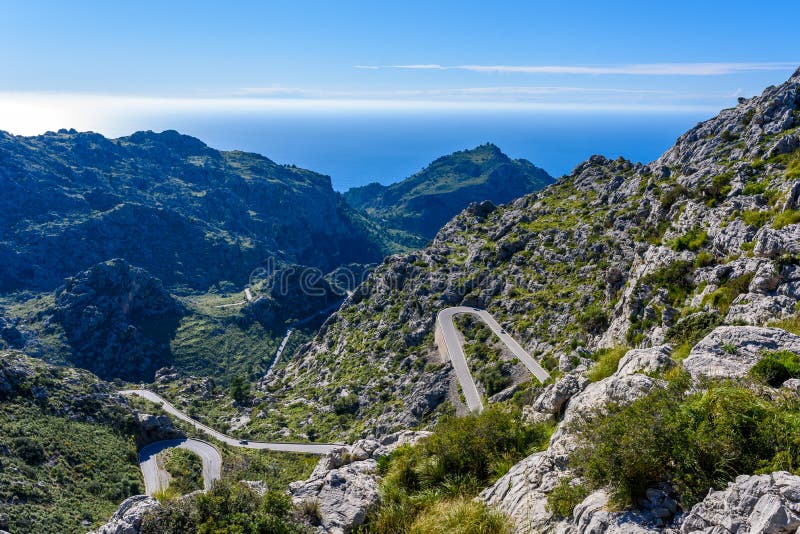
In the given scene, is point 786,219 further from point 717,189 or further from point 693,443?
point 693,443

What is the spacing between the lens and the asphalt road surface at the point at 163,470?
40.6 m

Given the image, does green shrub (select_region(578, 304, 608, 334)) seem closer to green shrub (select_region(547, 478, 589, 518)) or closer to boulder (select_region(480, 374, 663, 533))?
boulder (select_region(480, 374, 663, 533))

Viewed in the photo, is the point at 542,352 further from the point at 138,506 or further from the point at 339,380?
the point at 138,506

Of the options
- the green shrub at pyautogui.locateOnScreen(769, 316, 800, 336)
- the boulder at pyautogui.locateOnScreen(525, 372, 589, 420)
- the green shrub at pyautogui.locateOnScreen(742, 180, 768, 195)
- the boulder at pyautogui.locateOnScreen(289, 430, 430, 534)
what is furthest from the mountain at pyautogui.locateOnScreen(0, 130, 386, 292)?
the green shrub at pyautogui.locateOnScreen(769, 316, 800, 336)

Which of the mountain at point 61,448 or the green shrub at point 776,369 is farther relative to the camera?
the mountain at point 61,448

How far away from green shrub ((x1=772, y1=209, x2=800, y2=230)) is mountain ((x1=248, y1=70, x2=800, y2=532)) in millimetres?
90

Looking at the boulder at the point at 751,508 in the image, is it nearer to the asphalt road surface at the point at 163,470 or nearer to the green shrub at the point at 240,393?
the asphalt road surface at the point at 163,470

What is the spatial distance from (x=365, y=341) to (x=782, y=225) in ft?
182

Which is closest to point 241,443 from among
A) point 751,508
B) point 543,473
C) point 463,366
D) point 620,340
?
point 463,366

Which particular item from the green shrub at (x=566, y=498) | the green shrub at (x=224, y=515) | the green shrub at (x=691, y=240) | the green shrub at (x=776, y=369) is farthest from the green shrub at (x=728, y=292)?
the green shrub at (x=224, y=515)

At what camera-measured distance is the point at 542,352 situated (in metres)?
44.5

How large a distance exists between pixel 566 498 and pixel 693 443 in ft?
9.59

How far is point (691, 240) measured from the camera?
97.1 ft

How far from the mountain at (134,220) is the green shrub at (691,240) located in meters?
137
